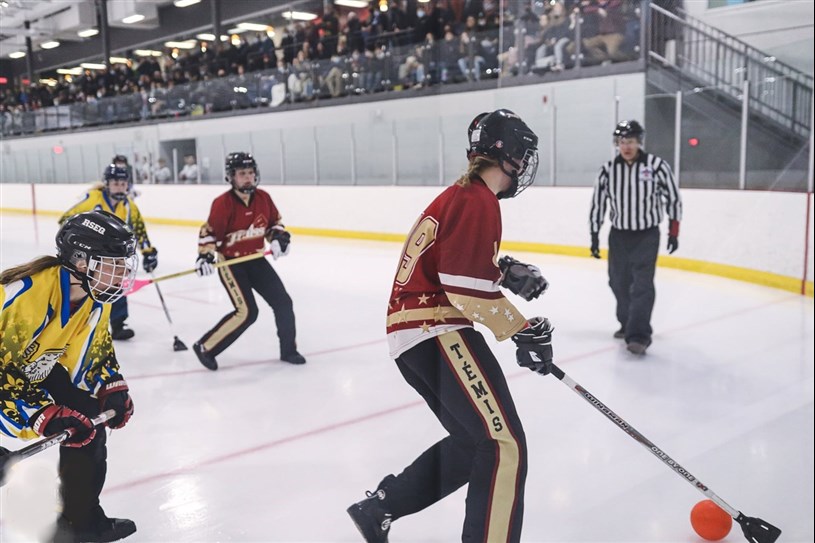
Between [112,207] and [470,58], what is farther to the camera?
[470,58]

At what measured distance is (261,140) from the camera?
26.3 feet

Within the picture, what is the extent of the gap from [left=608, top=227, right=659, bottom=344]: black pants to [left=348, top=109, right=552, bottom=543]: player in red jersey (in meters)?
2.19

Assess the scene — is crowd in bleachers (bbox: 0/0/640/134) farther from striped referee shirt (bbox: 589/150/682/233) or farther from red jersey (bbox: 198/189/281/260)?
striped referee shirt (bbox: 589/150/682/233)

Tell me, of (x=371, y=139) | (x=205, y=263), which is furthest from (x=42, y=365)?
(x=371, y=139)

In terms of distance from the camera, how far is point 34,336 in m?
1.50

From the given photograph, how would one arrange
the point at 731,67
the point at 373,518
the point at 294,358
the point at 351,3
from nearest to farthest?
1. the point at 373,518
2. the point at 294,358
3. the point at 731,67
4. the point at 351,3

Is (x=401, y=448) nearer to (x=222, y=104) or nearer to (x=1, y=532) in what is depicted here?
(x=1, y=532)

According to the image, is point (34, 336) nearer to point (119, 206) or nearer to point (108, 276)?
point (108, 276)

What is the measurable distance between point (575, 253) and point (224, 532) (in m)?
5.14

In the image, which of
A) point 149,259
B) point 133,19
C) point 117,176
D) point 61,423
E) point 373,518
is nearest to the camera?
point 61,423

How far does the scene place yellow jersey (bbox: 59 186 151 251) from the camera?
122 inches

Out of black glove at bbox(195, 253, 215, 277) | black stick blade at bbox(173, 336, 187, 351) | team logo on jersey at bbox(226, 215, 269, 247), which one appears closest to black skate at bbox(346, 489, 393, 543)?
black glove at bbox(195, 253, 215, 277)

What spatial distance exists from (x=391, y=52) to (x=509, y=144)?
6501 mm

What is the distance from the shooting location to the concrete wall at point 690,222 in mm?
5086
